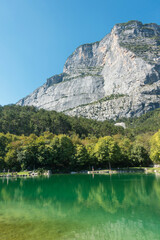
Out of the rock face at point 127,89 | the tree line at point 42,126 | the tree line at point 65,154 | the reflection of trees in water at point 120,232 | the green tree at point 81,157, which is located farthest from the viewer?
the rock face at point 127,89

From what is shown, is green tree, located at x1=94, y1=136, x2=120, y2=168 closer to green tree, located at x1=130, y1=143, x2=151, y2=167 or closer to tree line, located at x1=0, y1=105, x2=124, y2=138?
green tree, located at x1=130, y1=143, x2=151, y2=167

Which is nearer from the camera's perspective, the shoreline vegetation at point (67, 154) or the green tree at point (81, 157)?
the shoreline vegetation at point (67, 154)

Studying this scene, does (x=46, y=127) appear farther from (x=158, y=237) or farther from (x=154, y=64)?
(x=154, y=64)

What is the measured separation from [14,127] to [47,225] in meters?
70.4

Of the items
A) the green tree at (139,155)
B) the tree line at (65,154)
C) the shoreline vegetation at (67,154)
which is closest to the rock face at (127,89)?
the shoreline vegetation at (67,154)

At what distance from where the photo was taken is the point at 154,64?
162 meters

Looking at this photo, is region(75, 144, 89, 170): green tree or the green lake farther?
region(75, 144, 89, 170): green tree

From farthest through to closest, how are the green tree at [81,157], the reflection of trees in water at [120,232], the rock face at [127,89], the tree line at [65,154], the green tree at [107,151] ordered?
the rock face at [127,89], the green tree at [81,157], the green tree at [107,151], the tree line at [65,154], the reflection of trees in water at [120,232]

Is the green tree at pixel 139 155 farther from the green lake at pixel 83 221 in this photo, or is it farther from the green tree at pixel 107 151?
the green lake at pixel 83 221

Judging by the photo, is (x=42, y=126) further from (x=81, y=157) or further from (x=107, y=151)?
(x=107, y=151)

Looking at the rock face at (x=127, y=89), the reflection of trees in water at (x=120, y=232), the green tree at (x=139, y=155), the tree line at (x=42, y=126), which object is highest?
the rock face at (x=127, y=89)

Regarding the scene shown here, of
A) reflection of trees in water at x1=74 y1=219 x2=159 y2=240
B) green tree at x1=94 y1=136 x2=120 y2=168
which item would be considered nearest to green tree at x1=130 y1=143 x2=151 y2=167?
green tree at x1=94 y1=136 x2=120 y2=168

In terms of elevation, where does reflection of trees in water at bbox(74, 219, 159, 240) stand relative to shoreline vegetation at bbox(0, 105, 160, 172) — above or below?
below

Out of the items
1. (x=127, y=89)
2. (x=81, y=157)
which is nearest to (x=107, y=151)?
(x=81, y=157)
